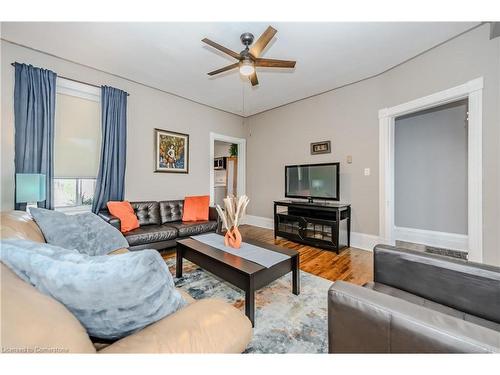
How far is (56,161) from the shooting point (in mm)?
2797

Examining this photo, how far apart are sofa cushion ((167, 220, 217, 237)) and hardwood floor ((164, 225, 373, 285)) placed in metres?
0.37

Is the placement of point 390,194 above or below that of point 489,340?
above

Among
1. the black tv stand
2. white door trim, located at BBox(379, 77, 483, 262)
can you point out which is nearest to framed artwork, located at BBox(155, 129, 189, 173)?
the black tv stand

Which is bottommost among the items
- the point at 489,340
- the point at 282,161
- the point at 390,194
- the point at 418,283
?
the point at 418,283

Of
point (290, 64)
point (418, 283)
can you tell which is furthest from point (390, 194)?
point (290, 64)

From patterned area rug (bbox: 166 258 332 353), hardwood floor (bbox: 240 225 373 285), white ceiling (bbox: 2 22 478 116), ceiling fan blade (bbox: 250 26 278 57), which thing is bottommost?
patterned area rug (bbox: 166 258 332 353)

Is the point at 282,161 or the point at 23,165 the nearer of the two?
the point at 23,165

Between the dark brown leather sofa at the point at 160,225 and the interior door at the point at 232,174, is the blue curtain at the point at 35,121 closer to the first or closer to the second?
the dark brown leather sofa at the point at 160,225

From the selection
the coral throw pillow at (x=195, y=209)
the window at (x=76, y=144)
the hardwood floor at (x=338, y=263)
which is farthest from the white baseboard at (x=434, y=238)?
the window at (x=76, y=144)

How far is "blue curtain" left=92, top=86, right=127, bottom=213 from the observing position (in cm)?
304

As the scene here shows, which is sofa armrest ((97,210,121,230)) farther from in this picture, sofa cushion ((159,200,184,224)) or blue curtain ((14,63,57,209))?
sofa cushion ((159,200,184,224))
